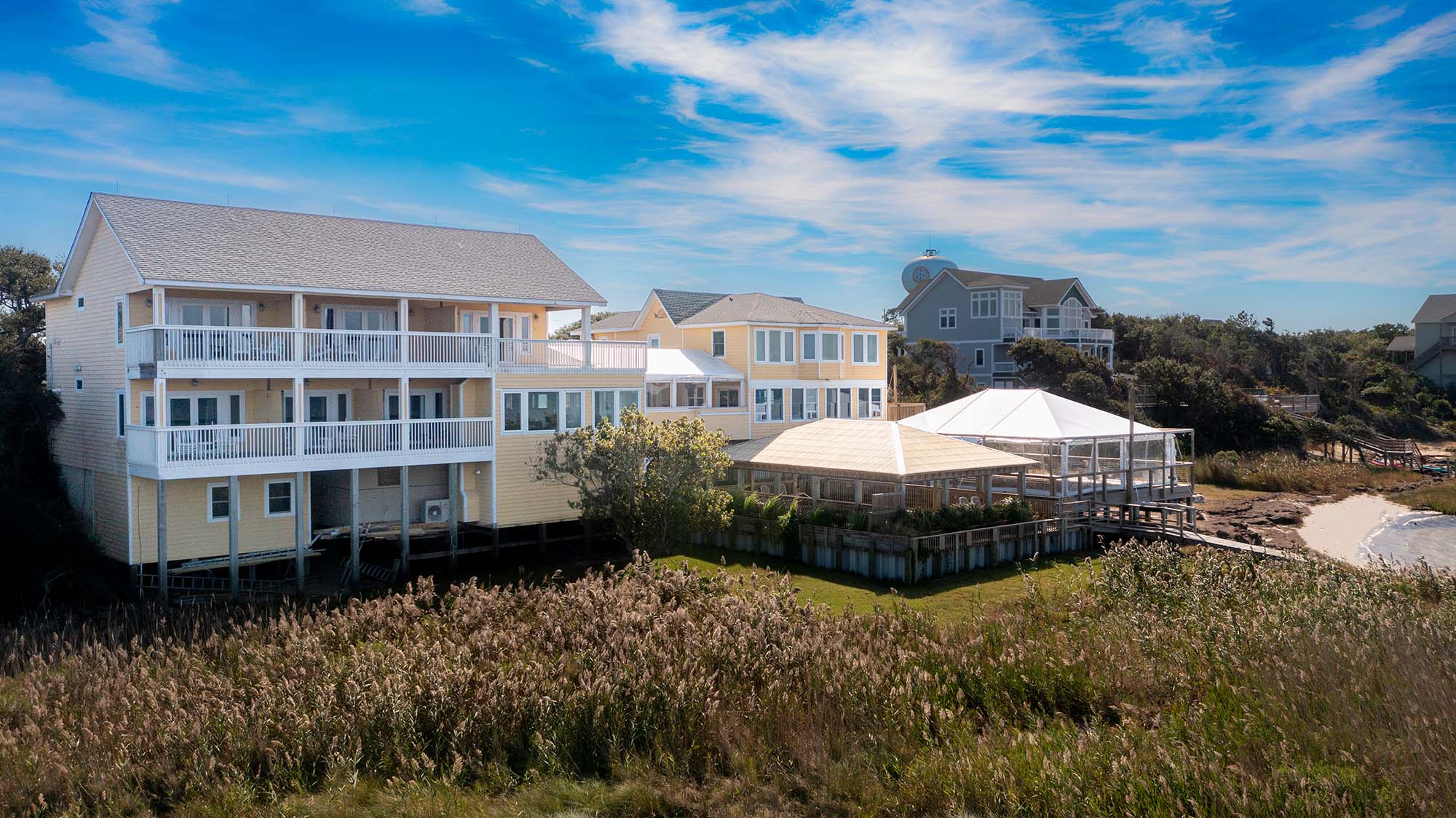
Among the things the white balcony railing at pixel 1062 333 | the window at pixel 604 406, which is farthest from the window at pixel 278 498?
the white balcony railing at pixel 1062 333

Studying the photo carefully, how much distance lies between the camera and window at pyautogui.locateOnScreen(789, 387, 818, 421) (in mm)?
36812

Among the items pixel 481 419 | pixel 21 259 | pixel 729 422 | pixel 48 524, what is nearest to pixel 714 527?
pixel 481 419

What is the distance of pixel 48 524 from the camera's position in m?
23.0

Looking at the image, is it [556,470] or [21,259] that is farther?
[21,259]

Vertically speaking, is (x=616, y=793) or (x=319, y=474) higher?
(x=319, y=474)

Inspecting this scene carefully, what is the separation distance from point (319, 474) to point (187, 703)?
14463 mm

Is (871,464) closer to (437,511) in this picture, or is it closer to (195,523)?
(437,511)

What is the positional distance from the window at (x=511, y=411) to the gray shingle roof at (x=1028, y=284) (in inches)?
1611

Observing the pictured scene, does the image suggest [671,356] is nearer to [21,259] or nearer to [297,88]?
[297,88]

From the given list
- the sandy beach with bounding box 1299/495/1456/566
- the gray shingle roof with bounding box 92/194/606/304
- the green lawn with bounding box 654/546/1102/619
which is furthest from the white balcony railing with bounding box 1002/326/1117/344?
the gray shingle roof with bounding box 92/194/606/304

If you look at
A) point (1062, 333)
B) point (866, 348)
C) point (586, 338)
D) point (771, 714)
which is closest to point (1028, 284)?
point (1062, 333)

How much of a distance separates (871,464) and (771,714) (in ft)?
43.4

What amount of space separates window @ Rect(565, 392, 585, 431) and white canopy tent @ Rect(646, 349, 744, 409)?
5493 mm

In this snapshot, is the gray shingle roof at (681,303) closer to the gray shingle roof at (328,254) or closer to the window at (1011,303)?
the gray shingle roof at (328,254)
